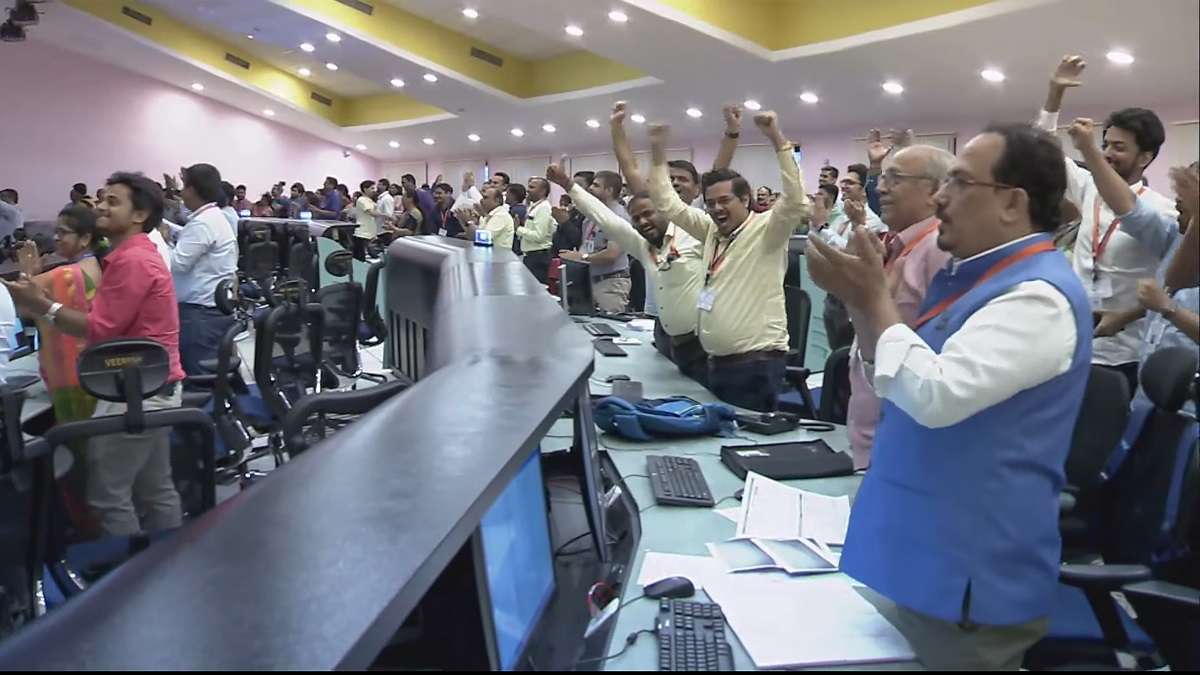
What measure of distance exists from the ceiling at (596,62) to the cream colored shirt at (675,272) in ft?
5.77

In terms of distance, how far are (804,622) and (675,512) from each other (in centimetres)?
56

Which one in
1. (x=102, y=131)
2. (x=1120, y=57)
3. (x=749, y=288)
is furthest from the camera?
(x=102, y=131)

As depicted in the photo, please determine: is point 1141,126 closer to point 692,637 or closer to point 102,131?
point 692,637

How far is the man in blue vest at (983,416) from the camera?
4.15ft

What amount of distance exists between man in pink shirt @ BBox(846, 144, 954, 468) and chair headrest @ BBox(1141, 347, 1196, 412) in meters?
0.57

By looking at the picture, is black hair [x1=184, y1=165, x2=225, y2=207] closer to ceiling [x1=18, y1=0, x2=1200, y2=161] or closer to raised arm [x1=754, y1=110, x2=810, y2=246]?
raised arm [x1=754, y1=110, x2=810, y2=246]

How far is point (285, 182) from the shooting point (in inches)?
834

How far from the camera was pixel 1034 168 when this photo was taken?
1.38m

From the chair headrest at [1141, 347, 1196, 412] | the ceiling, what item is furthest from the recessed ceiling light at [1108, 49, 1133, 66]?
the chair headrest at [1141, 347, 1196, 412]

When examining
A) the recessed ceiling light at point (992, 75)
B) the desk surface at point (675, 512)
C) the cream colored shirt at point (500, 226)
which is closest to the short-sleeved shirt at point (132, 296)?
the desk surface at point (675, 512)

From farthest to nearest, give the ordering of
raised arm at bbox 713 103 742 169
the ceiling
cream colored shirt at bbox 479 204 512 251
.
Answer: cream colored shirt at bbox 479 204 512 251, the ceiling, raised arm at bbox 713 103 742 169

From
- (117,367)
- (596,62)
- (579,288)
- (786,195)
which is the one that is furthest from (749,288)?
(596,62)

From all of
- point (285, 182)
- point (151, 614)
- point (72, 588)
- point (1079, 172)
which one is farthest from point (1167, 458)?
Result: point (285, 182)

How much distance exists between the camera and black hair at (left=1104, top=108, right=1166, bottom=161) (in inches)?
111
